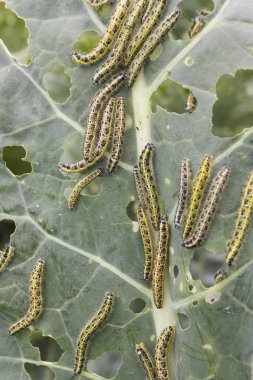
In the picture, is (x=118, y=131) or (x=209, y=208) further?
(x=118, y=131)

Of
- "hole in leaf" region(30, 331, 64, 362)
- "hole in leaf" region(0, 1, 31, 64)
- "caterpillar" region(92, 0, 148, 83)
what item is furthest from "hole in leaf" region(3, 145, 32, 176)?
"hole in leaf" region(30, 331, 64, 362)

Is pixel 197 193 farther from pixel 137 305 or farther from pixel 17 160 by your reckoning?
pixel 17 160

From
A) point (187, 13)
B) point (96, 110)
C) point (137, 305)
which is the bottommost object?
point (137, 305)

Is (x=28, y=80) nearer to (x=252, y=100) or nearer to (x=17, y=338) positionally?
(x=252, y=100)

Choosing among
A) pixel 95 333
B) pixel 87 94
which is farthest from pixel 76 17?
pixel 95 333

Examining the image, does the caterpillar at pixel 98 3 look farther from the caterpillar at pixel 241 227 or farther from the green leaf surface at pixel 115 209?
the caterpillar at pixel 241 227

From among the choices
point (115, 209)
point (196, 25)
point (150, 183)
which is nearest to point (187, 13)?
point (196, 25)
